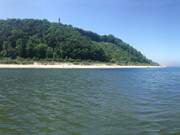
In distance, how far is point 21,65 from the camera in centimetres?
13175

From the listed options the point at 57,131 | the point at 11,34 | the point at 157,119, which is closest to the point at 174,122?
the point at 157,119

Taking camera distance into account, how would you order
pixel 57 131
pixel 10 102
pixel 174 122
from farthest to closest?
pixel 10 102
pixel 174 122
pixel 57 131

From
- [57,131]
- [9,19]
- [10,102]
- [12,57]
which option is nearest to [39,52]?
[12,57]

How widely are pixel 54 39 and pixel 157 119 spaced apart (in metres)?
172

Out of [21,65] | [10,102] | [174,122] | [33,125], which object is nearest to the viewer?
[33,125]

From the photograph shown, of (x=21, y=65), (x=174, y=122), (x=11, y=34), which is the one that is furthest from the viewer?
(x=11, y=34)

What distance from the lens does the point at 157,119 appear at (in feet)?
65.3

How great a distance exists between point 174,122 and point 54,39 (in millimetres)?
173406

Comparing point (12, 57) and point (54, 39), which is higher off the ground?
point (54, 39)

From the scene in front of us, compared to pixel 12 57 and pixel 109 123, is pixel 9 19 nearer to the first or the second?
pixel 12 57

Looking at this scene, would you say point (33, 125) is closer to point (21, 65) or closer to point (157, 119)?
point (157, 119)

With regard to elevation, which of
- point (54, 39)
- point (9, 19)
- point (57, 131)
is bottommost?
point (57, 131)

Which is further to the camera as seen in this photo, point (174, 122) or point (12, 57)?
point (12, 57)

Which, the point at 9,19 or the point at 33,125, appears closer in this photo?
the point at 33,125
